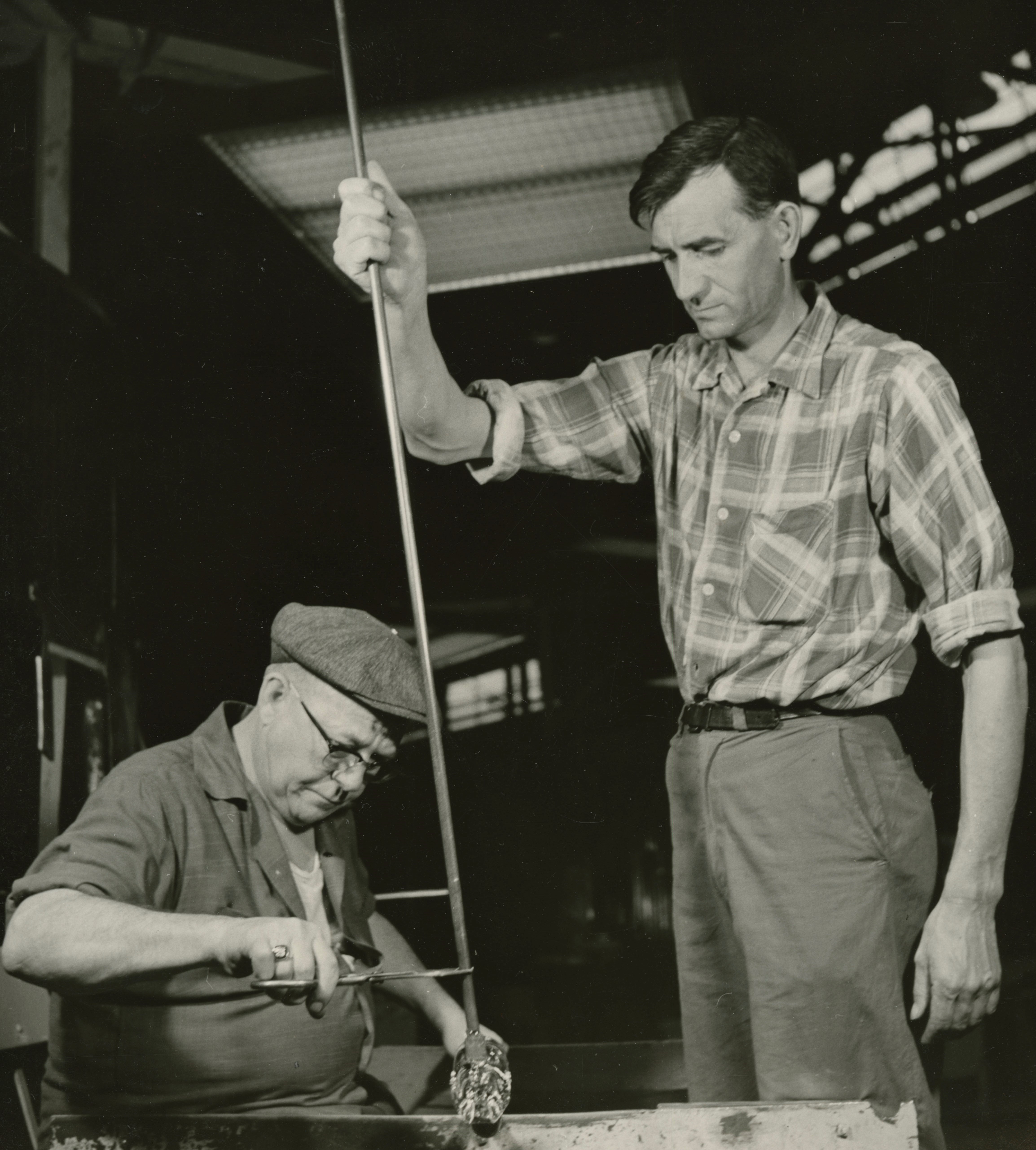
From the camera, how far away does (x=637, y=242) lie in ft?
6.43

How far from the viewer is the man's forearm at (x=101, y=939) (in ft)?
5.45

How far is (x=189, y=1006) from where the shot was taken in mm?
1761

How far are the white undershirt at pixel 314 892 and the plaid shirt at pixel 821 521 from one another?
2.02 feet

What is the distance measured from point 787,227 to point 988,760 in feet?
2.65

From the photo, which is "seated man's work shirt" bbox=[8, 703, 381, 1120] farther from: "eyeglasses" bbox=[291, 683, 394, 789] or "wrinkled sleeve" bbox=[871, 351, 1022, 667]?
"wrinkled sleeve" bbox=[871, 351, 1022, 667]

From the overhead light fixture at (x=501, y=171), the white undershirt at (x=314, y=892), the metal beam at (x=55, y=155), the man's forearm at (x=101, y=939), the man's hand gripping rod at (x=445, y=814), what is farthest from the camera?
the metal beam at (x=55, y=155)

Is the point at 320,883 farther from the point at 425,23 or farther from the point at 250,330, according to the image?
the point at 425,23

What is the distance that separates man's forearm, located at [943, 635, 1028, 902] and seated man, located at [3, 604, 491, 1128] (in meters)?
0.77

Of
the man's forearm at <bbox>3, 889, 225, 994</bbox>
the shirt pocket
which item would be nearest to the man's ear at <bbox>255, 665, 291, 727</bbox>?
the man's forearm at <bbox>3, 889, 225, 994</bbox>

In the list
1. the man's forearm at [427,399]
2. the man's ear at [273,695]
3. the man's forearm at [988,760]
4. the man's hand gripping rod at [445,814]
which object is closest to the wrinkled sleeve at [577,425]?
the man's forearm at [427,399]

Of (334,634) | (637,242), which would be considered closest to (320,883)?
(334,634)

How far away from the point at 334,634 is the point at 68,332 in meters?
0.68

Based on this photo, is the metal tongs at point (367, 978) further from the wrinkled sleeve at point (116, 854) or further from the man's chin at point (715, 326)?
the man's chin at point (715, 326)

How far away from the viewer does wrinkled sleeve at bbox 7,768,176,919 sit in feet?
5.51
